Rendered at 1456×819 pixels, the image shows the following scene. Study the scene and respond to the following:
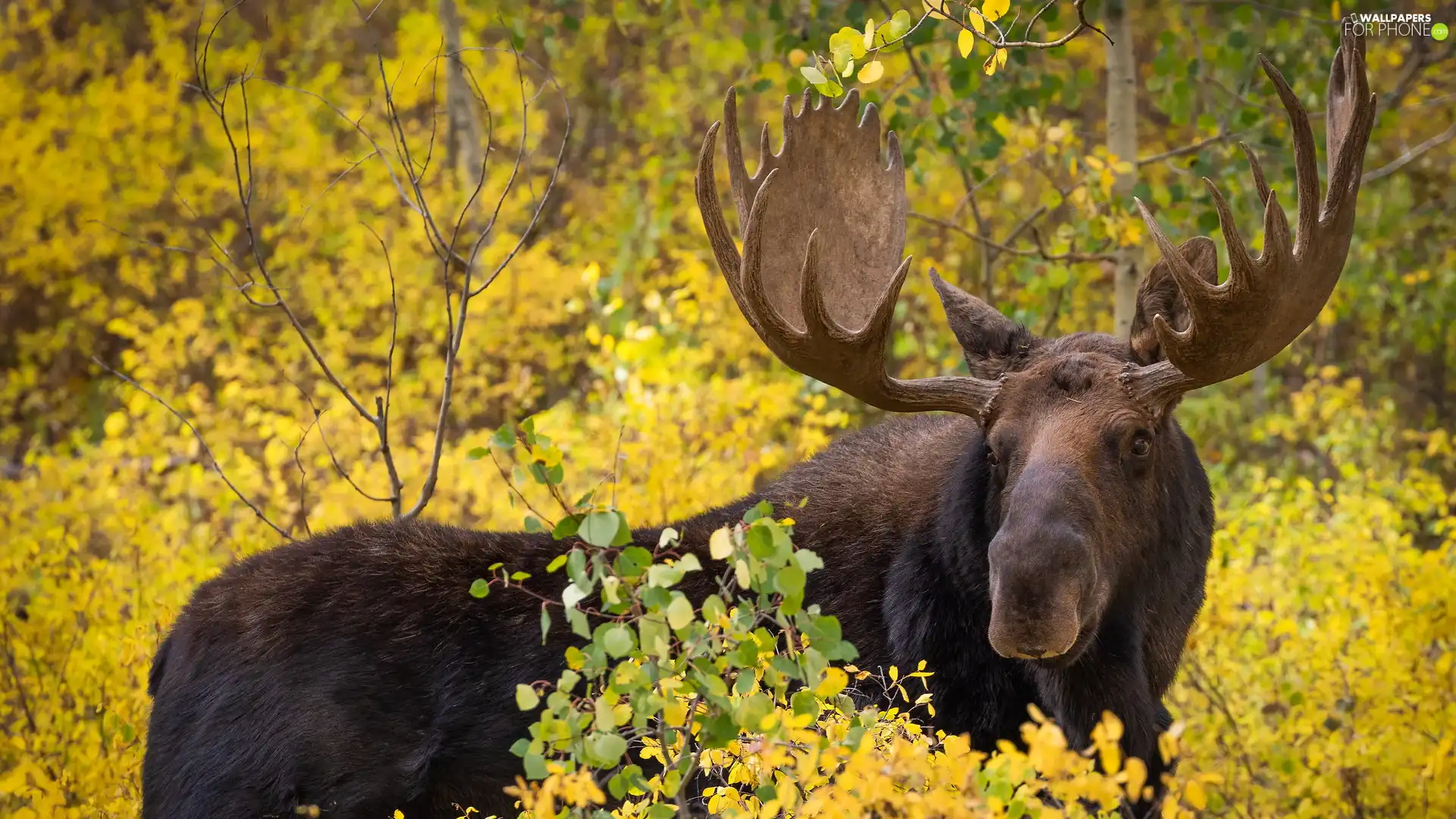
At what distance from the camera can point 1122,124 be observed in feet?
20.2

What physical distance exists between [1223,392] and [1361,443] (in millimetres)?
2963

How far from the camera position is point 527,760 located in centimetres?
225

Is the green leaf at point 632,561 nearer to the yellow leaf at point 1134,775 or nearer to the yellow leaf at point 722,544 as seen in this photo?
the yellow leaf at point 722,544

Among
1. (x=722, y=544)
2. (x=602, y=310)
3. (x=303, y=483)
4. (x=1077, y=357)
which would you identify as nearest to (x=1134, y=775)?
(x=722, y=544)

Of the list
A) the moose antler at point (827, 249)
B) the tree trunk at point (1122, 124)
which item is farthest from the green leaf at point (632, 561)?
the tree trunk at point (1122, 124)

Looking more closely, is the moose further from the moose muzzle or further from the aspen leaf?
the aspen leaf

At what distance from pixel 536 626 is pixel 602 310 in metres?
4.82

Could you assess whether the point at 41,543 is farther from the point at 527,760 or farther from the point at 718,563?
the point at 527,760

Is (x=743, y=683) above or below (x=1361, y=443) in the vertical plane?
below

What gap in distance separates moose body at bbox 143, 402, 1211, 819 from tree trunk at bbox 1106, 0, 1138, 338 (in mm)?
2108

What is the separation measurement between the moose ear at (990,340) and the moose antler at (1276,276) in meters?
0.39

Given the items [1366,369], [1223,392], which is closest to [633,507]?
[1223,392]

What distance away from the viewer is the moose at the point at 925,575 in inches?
142

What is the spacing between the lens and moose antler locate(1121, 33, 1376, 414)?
3553 mm
